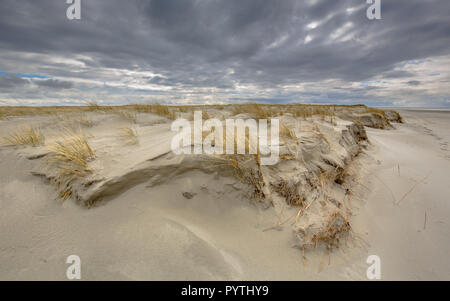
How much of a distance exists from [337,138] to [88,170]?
368cm

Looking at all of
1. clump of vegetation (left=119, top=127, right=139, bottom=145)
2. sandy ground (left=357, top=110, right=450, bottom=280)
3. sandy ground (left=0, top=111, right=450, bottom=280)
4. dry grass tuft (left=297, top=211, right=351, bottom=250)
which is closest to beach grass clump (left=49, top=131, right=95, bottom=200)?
sandy ground (left=0, top=111, right=450, bottom=280)

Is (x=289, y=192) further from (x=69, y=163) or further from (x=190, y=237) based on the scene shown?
(x=69, y=163)

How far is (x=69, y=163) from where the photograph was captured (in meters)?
2.01

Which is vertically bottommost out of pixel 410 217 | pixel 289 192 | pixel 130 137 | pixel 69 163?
pixel 410 217

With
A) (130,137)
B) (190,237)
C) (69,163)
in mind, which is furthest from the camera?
(130,137)

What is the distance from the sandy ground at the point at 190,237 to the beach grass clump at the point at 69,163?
14 cm

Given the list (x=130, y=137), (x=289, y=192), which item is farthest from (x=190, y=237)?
(x=130, y=137)

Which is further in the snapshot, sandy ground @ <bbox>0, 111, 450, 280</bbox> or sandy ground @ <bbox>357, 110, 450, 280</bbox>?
sandy ground @ <bbox>357, 110, 450, 280</bbox>

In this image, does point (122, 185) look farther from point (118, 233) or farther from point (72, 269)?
point (72, 269)

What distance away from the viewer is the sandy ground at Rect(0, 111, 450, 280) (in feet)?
4.19

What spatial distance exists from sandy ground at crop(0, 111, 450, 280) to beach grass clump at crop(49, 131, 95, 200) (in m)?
0.14

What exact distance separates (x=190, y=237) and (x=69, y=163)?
1.64 metres

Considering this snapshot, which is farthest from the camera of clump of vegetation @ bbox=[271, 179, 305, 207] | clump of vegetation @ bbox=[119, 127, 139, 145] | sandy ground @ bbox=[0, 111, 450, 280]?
clump of vegetation @ bbox=[119, 127, 139, 145]

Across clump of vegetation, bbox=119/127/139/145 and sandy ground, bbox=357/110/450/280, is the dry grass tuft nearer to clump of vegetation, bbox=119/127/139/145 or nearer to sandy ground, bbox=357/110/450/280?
sandy ground, bbox=357/110/450/280
